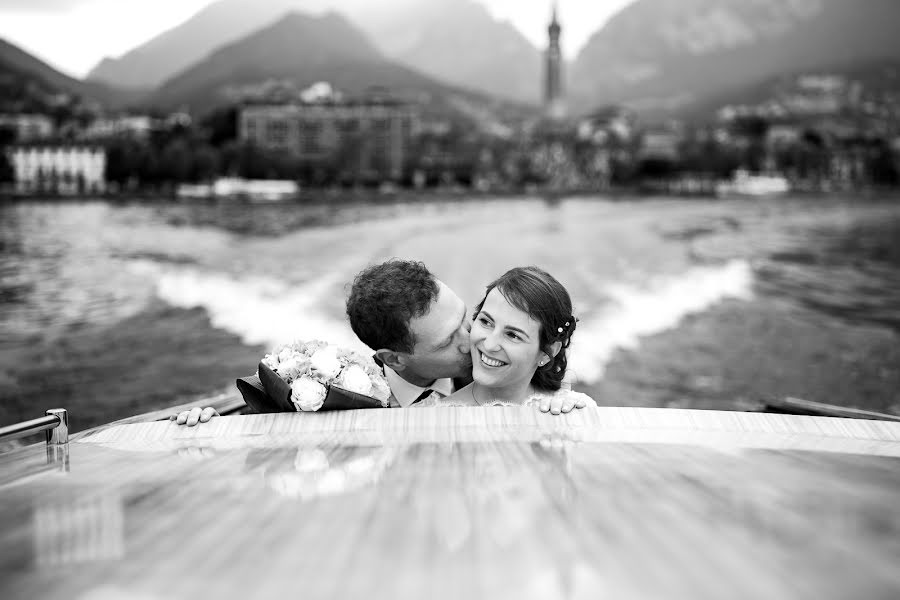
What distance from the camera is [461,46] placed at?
7131 centimetres

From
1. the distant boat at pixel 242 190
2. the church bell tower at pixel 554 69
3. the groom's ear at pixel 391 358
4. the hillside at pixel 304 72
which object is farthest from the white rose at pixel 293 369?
the church bell tower at pixel 554 69

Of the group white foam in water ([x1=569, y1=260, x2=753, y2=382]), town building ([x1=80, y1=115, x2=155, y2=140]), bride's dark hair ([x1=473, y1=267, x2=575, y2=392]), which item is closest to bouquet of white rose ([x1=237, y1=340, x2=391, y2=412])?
bride's dark hair ([x1=473, y1=267, x2=575, y2=392])

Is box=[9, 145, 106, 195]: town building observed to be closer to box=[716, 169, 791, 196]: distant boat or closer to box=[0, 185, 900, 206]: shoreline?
box=[0, 185, 900, 206]: shoreline

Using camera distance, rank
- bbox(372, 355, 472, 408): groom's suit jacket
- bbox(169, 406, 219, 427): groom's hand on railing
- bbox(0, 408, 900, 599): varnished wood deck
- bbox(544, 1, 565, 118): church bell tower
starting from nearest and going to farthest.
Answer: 1. bbox(0, 408, 900, 599): varnished wood deck
2. bbox(169, 406, 219, 427): groom's hand on railing
3. bbox(372, 355, 472, 408): groom's suit jacket
4. bbox(544, 1, 565, 118): church bell tower

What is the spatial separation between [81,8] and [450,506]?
29.3m

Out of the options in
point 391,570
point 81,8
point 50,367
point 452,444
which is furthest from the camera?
point 81,8

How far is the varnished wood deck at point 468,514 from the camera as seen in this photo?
0.73 metres

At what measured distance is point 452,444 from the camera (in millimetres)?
1227

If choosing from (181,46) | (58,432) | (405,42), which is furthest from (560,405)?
(405,42)

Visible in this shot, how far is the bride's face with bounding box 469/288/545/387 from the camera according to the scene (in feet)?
5.85

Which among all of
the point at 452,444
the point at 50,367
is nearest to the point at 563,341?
the point at 452,444

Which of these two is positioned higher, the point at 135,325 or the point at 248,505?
the point at 248,505

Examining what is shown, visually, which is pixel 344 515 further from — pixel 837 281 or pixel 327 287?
pixel 837 281

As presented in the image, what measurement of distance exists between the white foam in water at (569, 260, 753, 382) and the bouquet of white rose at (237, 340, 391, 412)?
5.19m
